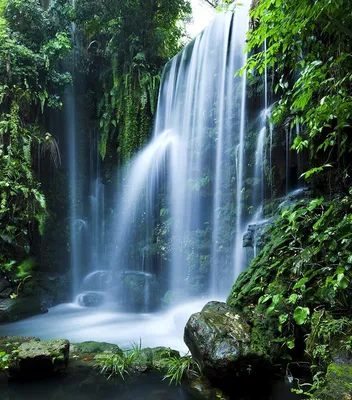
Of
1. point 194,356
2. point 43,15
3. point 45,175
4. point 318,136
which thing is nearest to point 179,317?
point 194,356

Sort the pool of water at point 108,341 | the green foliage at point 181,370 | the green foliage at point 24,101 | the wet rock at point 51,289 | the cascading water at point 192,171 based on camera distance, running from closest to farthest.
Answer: the pool of water at point 108,341, the green foliage at point 181,370, the green foliage at point 24,101, the cascading water at point 192,171, the wet rock at point 51,289

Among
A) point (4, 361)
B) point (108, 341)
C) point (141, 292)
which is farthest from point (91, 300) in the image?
point (4, 361)

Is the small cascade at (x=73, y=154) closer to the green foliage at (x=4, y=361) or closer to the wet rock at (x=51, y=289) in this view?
the wet rock at (x=51, y=289)

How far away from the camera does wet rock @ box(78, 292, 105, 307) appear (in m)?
9.73

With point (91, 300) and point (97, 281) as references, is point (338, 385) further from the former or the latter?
point (97, 281)

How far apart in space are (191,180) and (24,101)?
5.78 metres

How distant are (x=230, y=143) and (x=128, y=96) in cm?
491

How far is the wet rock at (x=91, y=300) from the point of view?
383 inches

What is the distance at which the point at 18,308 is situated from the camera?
26.1 ft

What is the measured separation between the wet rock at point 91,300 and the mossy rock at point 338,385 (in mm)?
8205

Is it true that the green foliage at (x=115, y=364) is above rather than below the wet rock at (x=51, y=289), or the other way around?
above

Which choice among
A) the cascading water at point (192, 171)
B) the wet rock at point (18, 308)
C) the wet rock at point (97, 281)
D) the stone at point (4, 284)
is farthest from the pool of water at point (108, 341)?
the cascading water at point (192, 171)

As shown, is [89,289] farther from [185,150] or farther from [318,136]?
[318,136]

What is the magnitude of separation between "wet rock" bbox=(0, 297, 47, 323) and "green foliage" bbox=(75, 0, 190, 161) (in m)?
5.73
